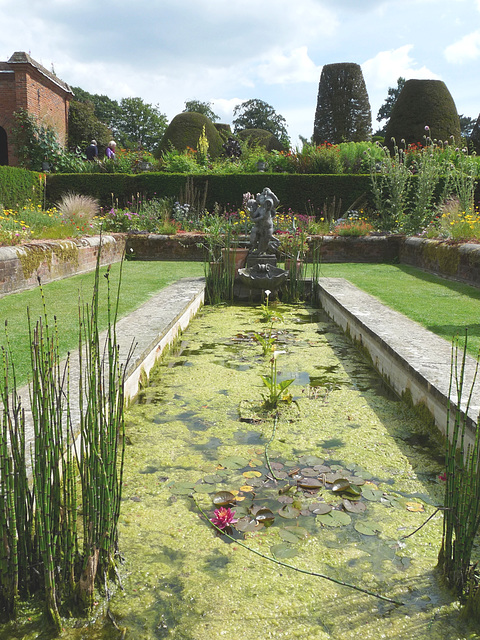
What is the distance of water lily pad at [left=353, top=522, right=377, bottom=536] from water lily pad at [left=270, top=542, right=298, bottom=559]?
0.24 metres

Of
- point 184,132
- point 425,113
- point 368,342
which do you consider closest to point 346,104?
point 425,113

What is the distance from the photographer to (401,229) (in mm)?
10836

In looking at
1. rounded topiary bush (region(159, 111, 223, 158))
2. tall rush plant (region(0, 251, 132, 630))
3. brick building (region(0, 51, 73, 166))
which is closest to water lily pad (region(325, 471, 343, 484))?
tall rush plant (region(0, 251, 132, 630))

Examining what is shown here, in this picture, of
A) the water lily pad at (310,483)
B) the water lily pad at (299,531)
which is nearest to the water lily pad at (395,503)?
the water lily pad at (310,483)

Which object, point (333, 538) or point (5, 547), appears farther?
point (333, 538)

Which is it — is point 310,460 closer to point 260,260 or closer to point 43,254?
point 260,260

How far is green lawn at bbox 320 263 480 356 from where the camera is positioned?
3.80 m

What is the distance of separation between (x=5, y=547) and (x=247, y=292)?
5.19 m

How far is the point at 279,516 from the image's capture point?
1.69 meters

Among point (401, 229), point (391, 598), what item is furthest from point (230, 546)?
point (401, 229)

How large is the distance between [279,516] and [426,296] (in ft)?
13.9

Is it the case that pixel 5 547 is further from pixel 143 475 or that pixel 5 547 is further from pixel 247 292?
pixel 247 292

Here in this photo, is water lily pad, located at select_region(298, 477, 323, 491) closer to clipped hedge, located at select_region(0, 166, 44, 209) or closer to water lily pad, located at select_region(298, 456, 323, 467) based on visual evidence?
water lily pad, located at select_region(298, 456, 323, 467)

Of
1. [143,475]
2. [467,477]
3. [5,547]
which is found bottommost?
[143,475]
